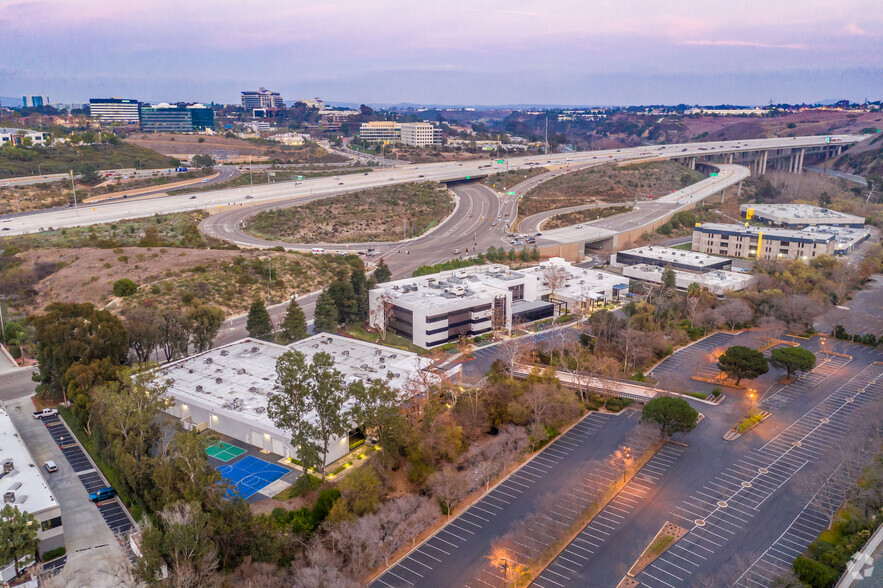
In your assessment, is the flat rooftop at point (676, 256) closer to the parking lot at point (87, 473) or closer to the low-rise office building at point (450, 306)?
the low-rise office building at point (450, 306)

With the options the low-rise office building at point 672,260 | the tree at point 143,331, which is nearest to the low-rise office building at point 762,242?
the low-rise office building at point 672,260

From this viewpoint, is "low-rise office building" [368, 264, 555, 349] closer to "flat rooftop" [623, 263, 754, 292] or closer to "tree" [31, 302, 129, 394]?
"flat rooftop" [623, 263, 754, 292]

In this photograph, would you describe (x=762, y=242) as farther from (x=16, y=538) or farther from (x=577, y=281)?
(x=16, y=538)

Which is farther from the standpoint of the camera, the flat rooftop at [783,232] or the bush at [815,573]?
the flat rooftop at [783,232]

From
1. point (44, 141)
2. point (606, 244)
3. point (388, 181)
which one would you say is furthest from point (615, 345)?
point (44, 141)

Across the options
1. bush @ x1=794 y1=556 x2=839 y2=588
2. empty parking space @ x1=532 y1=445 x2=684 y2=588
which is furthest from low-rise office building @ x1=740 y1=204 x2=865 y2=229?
bush @ x1=794 y1=556 x2=839 y2=588

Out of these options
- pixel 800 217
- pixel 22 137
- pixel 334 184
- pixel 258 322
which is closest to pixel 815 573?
pixel 258 322

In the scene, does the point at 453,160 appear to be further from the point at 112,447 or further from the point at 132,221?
the point at 112,447
